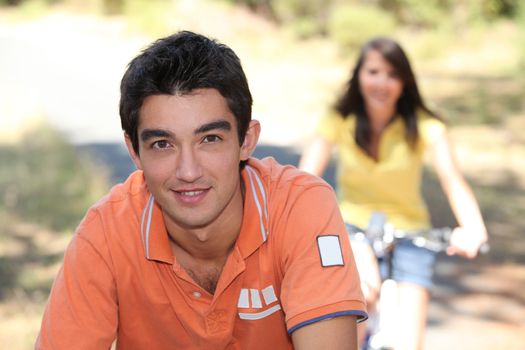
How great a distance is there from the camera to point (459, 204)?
4.52m

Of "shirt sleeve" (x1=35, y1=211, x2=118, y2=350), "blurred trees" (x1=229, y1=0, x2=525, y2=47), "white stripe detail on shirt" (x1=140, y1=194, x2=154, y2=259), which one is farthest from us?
"blurred trees" (x1=229, y1=0, x2=525, y2=47)

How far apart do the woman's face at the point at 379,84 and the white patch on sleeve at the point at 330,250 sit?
2.25m

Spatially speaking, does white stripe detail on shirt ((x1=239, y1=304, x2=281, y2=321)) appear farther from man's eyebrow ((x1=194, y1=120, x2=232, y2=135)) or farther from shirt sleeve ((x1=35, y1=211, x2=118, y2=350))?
man's eyebrow ((x1=194, y1=120, x2=232, y2=135))

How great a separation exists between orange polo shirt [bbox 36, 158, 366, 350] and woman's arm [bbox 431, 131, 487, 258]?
60.0 inches

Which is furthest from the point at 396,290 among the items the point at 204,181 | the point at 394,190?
the point at 204,181

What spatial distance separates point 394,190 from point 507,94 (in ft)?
48.6

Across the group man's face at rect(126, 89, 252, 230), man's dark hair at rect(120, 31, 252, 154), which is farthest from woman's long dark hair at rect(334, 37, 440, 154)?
man's face at rect(126, 89, 252, 230)

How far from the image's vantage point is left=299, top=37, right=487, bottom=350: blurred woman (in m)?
4.33

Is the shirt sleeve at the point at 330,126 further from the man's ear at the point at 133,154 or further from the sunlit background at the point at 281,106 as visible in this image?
the man's ear at the point at 133,154

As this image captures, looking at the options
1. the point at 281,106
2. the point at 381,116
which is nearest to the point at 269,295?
the point at 381,116

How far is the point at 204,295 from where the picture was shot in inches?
113

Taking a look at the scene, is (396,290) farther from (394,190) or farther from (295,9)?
(295,9)

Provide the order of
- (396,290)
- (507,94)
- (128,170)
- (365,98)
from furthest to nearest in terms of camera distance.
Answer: (507,94)
(128,170)
(365,98)
(396,290)

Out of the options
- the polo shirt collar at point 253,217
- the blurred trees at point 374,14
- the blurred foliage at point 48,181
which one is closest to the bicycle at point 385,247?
the polo shirt collar at point 253,217
